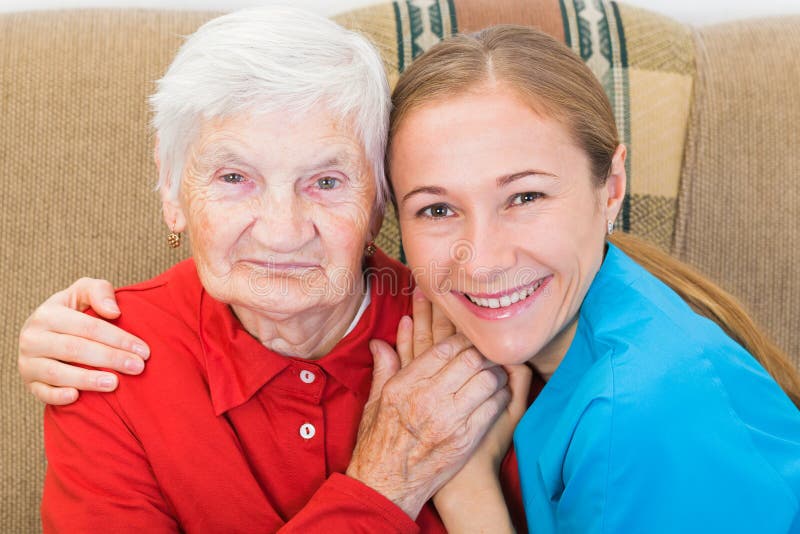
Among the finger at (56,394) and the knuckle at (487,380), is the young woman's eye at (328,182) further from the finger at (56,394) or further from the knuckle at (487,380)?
the finger at (56,394)

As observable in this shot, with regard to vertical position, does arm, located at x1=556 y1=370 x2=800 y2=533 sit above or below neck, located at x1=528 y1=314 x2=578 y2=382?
above

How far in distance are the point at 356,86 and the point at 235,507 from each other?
75cm

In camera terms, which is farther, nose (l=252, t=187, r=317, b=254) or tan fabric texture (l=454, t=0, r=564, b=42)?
tan fabric texture (l=454, t=0, r=564, b=42)

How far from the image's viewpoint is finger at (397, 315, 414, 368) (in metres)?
1.60

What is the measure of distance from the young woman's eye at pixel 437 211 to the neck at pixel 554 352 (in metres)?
0.32

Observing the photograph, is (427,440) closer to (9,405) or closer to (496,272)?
(496,272)

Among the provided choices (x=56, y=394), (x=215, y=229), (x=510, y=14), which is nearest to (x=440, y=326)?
(x=215, y=229)

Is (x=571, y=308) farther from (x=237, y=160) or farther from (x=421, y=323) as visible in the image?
(x=237, y=160)

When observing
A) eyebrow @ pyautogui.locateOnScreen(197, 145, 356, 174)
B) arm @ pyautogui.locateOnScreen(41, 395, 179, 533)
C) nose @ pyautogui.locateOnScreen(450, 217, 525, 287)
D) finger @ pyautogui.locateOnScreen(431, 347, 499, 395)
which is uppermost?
eyebrow @ pyautogui.locateOnScreen(197, 145, 356, 174)

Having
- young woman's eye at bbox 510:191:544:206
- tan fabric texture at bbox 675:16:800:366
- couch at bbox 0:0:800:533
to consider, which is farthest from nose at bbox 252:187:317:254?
tan fabric texture at bbox 675:16:800:366

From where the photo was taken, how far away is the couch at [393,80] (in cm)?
199

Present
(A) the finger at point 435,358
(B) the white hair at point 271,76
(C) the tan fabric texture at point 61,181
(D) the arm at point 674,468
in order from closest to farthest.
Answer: (D) the arm at point 674,468
(B) the white hair at point 271,76
(A) the finger at point 435,358
(C) the tan fabric texture at point 61,181

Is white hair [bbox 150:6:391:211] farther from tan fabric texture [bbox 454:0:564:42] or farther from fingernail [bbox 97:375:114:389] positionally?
tan fabric texture [bbox 454:0:564:42]

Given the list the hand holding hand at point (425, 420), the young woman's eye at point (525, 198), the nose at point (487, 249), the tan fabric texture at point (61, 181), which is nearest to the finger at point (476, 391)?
the hand holding hand at point (425, 420)
